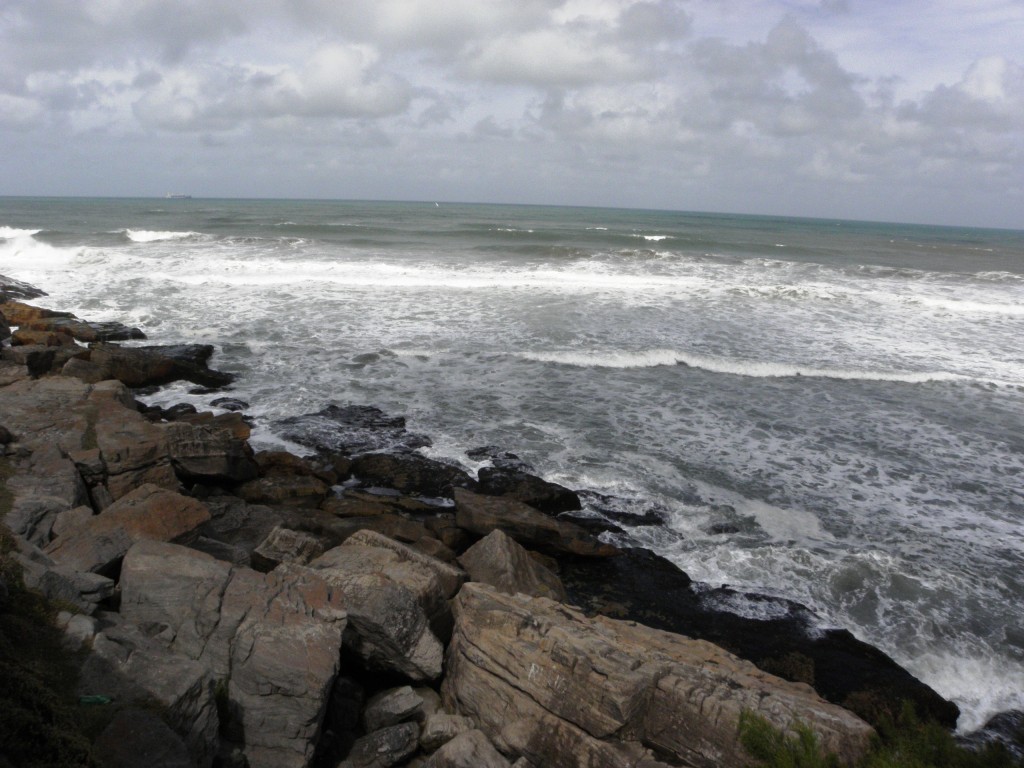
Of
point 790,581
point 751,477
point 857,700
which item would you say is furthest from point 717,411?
point 857,700

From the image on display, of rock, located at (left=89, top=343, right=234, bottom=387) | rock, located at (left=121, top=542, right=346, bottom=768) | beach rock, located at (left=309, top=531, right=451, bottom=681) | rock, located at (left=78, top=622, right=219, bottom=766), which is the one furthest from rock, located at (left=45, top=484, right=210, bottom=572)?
rock, located at (left=89, top=343, right=234, bottom=387)

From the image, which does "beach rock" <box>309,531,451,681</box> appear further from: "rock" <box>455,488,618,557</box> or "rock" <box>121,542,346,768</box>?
"rock" <box>455,488,618,557</box>

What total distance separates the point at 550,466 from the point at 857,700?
600 cm

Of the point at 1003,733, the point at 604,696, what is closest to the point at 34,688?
the point at 604,696

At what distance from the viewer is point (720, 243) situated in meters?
51.8

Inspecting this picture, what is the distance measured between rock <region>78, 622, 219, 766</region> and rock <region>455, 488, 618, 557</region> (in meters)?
4.68

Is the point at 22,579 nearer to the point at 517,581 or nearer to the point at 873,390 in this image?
the point at 517,581

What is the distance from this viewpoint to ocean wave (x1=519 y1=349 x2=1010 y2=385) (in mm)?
17719

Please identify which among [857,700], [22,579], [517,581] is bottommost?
[857,700]

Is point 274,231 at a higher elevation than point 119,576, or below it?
higher

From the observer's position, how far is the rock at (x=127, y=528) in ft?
21.5

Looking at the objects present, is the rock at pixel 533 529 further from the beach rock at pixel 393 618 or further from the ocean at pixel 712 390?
the beach rock at pixel 393 618

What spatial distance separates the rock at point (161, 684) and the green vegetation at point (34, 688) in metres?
0.18

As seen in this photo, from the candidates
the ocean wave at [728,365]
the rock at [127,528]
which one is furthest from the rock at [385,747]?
the ocean wave at [728,365]
